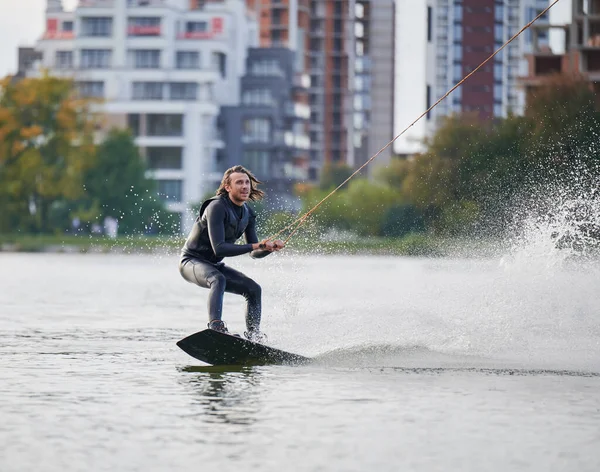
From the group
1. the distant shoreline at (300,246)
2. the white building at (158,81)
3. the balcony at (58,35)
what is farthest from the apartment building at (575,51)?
the balcony at (58,35)

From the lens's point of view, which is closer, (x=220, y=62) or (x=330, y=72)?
(x=220, y=62)

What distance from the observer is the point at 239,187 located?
1367 centimetres

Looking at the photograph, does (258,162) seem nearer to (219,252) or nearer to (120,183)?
(120,183)

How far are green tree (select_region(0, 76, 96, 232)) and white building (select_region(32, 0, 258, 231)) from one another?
84.0ft

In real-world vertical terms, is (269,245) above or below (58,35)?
below

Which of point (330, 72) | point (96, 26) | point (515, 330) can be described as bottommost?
point (515, 330)

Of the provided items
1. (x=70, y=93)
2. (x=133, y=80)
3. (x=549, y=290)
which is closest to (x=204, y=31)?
(x=133, y=80)

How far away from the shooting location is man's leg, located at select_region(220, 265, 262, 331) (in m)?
14.0

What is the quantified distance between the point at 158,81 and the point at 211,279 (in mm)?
99228

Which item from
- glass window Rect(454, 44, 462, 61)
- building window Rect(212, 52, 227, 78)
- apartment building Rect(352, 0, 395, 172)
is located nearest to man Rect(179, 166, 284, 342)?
building window Rect(212, 52, 227, 78)

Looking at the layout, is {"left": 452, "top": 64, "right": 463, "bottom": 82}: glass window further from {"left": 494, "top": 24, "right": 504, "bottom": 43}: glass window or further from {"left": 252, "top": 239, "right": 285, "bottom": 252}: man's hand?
{"left": 252, "top": 239, "right": 285, "bottom": 252}: man's hand

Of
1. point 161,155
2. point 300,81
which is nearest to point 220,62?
point 161,155

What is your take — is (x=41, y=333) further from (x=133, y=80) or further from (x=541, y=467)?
(x=133, y=80)

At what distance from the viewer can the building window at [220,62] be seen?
371 ft
